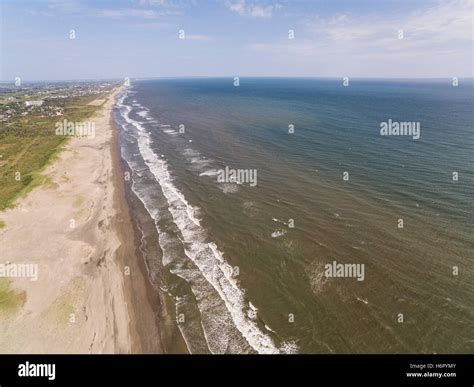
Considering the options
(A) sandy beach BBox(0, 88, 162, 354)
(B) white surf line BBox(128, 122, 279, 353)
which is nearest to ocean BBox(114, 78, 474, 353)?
(B) white surf line BBox(128, 122, 279, 353)

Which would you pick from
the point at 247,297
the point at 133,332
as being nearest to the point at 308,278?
the point at 247,297

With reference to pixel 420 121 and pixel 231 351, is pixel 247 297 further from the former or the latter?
pixel 420 121

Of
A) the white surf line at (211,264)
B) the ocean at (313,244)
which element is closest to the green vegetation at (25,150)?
the ocean at (313,244)

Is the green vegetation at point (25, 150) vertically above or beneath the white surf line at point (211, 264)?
above

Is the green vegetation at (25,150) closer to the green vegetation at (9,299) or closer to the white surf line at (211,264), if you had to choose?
the green vegetation at (9,299)

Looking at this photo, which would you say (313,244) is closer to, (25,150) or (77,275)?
(77,275)

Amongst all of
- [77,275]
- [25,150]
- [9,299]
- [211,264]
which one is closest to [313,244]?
[211,264]
